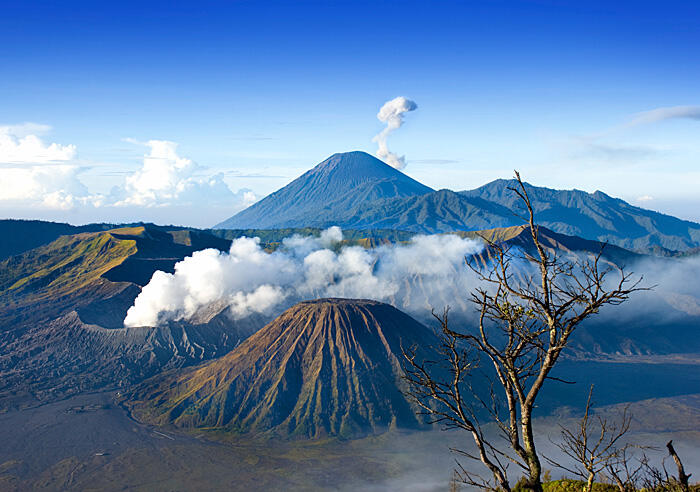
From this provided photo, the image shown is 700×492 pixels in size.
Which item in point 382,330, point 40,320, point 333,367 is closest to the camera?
point 333,367

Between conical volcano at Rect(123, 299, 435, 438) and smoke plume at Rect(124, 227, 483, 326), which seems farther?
smoke plume at Rect(124, 227, 483, 326)

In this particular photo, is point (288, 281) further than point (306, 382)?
Yes

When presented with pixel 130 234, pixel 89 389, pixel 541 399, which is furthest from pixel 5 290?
pixel 541 399

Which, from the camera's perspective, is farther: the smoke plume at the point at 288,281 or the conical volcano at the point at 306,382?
the smoke plume at the point at 288,281

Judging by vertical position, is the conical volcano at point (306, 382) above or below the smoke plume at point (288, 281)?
below

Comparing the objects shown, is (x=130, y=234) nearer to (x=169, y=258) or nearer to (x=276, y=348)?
(x=169, y=258)
